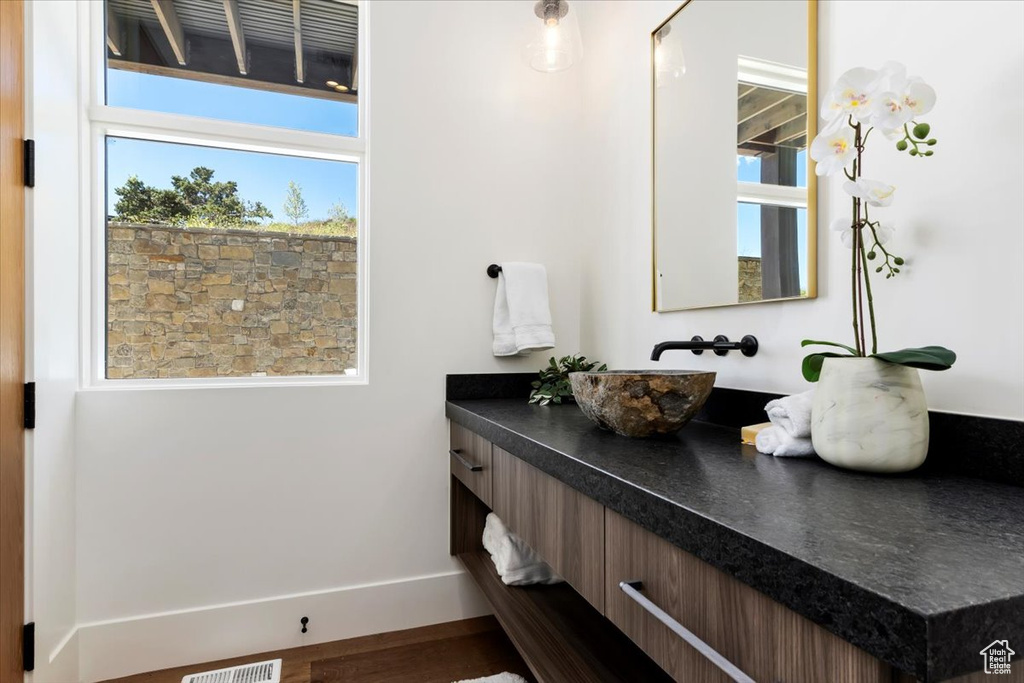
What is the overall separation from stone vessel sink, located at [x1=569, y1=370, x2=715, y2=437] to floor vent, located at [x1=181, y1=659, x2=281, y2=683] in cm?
134

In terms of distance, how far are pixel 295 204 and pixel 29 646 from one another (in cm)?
151

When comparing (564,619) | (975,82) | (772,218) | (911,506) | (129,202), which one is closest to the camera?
(911,506)

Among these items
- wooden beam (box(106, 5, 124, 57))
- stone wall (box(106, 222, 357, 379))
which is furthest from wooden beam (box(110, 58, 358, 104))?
stone wall (box(106, 222, 357, 379))

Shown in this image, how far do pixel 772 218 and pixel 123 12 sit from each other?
7.15ft

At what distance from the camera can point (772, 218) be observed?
1.32 m

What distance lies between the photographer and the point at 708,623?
68cm

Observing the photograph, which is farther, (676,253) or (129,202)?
(129,202)

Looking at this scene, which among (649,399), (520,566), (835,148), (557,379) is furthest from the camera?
(557,379)

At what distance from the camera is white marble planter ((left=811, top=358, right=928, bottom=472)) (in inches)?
34.5

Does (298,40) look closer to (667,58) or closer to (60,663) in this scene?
(667,58)

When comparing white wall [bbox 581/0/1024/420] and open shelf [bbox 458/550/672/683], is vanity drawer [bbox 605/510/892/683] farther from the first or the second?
white wall [bbox 581/0/1024/420]

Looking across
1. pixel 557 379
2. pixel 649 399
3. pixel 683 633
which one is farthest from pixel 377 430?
pixel 683 633

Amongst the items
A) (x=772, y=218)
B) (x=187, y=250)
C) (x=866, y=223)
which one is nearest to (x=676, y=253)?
(x=772, y=218)

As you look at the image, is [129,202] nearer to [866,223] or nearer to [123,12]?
[123,12]
